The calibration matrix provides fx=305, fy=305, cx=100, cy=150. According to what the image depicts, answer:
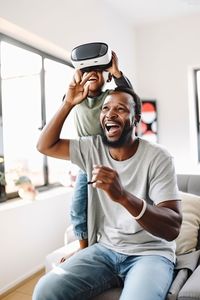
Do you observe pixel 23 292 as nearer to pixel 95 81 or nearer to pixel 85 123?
pixel 85 123

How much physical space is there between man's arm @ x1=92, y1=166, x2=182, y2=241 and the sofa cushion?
530mm

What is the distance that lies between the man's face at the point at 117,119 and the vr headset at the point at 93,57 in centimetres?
14

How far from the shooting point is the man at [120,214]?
1139 mm

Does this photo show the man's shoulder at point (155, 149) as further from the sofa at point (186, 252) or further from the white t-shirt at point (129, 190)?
the sofa at point (186, 252)

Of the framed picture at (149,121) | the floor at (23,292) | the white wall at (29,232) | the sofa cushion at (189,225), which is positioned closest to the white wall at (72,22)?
the framed picture at (149,121)

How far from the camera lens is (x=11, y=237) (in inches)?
87.5

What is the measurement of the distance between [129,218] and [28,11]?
5.89ft

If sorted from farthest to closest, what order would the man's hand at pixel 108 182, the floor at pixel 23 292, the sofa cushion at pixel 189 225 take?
the floor at pixel 23 292, the sofa cushion at pixel 189 225, the man's hand at pixel 108 182

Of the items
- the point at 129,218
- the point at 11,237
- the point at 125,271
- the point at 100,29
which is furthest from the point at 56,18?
the point at 125,271

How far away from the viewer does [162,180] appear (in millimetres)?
1201

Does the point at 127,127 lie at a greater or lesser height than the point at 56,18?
lesser

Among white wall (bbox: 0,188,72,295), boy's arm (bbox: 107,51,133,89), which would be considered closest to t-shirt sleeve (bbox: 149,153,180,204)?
boy's arm (bbox: 107,51,133,89)

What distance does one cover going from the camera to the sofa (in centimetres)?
112

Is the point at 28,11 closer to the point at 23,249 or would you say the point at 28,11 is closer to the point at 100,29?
the point at 100,29
